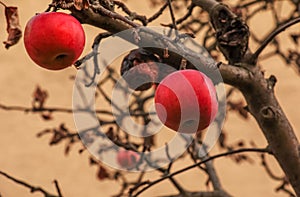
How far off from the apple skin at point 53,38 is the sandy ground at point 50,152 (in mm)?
2416

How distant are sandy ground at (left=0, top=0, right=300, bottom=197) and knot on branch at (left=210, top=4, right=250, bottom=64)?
2207mm

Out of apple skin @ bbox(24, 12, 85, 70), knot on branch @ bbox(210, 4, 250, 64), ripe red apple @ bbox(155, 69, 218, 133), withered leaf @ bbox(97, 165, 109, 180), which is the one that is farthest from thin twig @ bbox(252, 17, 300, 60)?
withered leaf @ bbox(97, 165, 109, 180)

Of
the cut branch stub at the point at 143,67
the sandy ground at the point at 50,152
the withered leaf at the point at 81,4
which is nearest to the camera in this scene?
the withered leaf at the point at 81,4

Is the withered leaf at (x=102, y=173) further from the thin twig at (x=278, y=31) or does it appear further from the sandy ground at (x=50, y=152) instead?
the sandy ground at (x=50, y=152)

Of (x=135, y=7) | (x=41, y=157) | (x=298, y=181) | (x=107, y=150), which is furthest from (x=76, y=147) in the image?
(x=298, y=181)

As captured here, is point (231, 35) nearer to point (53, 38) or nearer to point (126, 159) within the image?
point (53, 38)

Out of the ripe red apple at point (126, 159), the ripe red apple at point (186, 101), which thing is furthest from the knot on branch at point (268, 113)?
the ripe red apple at point (126, 159)

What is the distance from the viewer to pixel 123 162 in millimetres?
1568

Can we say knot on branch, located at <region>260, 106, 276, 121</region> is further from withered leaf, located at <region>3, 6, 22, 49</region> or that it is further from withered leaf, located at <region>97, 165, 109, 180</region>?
withered leaf, located at <region>97, 165, 109, 180</region>

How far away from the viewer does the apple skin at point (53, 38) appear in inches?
31.4

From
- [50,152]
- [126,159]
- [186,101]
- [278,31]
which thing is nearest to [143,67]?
[186,101]

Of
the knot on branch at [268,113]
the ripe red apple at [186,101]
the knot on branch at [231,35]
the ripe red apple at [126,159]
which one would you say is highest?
the knot on branch at [231,35]

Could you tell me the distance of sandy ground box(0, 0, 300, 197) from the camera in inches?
130

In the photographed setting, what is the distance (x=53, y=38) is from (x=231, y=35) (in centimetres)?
35
